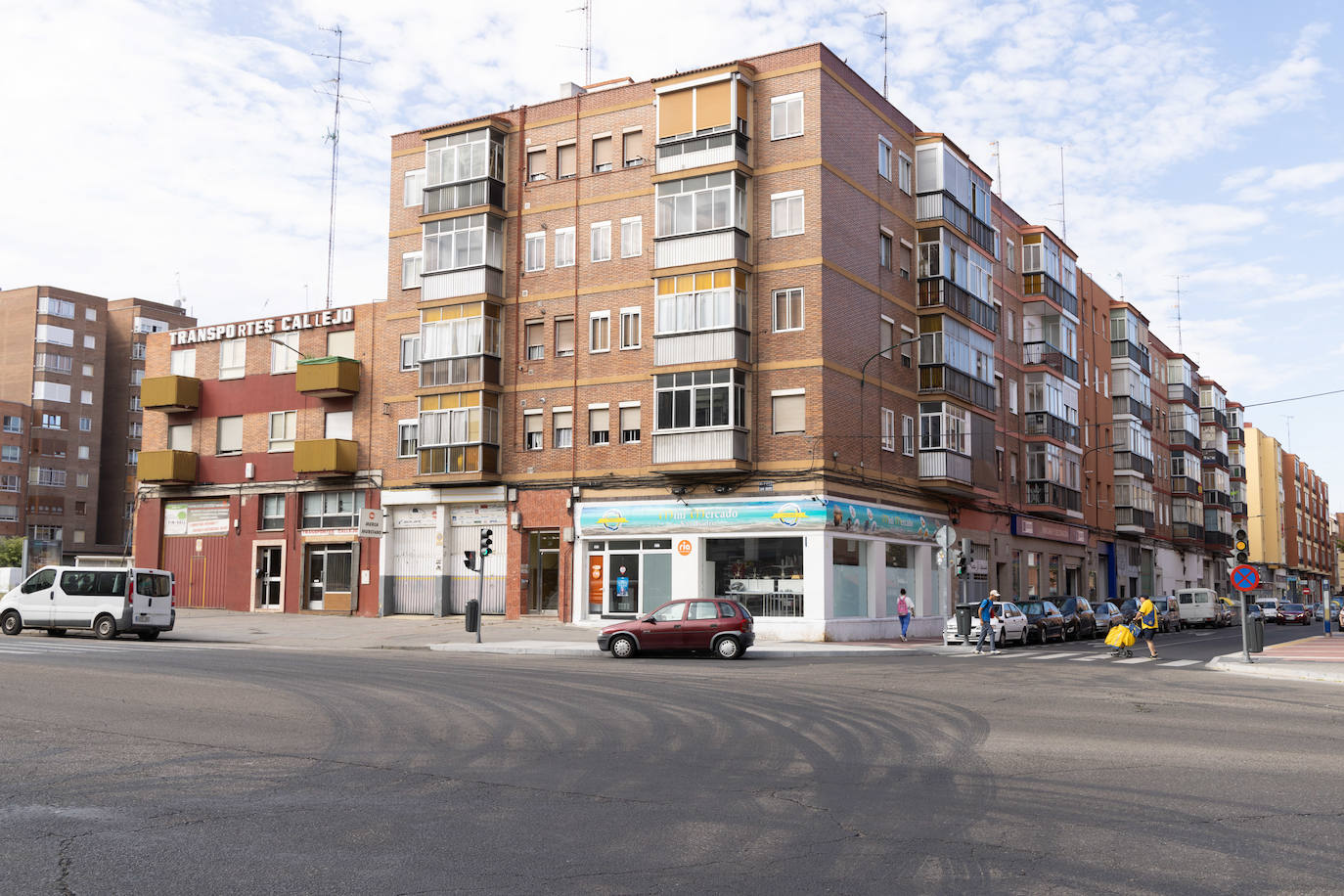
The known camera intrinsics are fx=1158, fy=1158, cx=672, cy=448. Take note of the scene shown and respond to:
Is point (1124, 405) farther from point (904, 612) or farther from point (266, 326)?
point (266, 326)

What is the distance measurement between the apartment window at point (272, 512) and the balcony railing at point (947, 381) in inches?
910

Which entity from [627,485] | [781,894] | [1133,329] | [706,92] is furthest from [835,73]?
[1133,329]

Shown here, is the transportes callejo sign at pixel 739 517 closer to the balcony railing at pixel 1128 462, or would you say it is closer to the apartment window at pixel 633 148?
the apartment window at pixel 633 148

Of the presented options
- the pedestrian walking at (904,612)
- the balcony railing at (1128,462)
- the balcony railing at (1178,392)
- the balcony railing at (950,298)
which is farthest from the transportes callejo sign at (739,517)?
the balcony railing at (1178,392)

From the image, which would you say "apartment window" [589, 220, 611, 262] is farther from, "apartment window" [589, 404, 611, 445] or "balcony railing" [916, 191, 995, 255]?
"balcony railing" [916, 191, 995, 255]

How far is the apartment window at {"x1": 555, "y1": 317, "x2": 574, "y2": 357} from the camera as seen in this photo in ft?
122

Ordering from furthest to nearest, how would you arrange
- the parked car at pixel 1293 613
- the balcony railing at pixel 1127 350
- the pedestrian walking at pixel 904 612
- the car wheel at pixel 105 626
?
the parked car at pixel 1293 613 → the balcony railing at pixel 1127 350 → the pedestrian walking at pixel 904 612 → the car wheel at pixel 105 626

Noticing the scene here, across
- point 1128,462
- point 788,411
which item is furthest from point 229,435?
point 1128,462

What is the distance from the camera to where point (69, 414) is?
304 feet

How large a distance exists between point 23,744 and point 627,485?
978 inches

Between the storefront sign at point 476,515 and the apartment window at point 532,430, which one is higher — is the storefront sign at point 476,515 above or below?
below

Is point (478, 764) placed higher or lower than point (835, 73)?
lower

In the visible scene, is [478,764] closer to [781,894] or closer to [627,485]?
[781,894]

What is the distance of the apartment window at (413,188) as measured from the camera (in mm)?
40719
